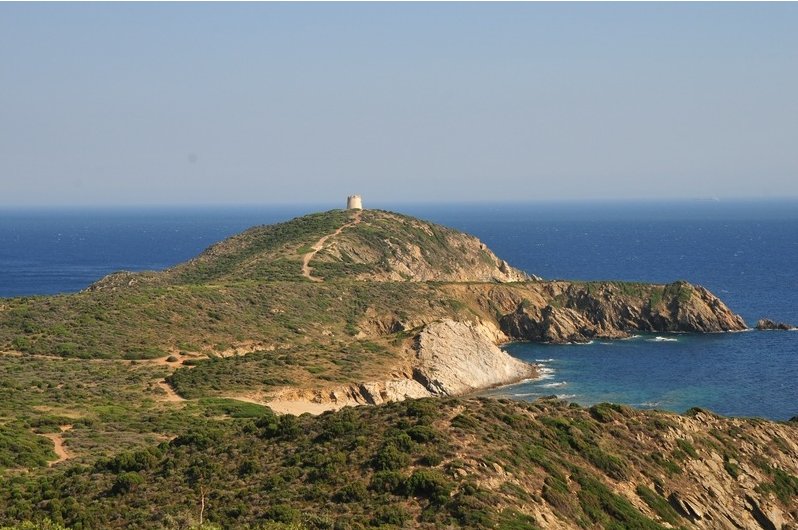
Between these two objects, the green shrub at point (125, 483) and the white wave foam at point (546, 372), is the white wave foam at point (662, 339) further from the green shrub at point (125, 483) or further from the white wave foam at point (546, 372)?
the green shrub at point (125, 483)

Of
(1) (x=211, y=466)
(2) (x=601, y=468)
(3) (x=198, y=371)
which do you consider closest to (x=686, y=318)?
(3) (x=198, y=371)

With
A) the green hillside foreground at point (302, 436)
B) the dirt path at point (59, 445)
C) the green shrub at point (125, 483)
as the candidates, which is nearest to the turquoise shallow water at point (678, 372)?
the green hillside foreground at point (302, 436)

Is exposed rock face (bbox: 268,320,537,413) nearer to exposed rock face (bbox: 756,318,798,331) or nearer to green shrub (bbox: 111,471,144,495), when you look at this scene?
green shrub (bbox: 111,471,144,495)

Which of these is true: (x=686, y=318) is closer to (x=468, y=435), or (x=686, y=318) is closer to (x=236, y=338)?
(x=236, y=338)

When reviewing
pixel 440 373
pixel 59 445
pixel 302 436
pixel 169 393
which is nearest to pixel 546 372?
pixel 440 373

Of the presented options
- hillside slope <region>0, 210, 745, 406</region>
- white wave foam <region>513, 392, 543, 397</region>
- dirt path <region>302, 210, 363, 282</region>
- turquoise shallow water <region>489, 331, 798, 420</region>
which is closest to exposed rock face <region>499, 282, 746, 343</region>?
hillside slope <region>0, 210, 745, 406</region>

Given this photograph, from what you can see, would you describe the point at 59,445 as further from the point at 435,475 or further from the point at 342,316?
the point at 342,316
